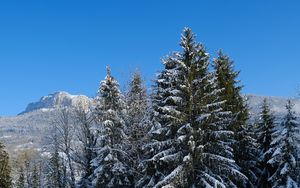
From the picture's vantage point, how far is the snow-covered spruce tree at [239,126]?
111ft

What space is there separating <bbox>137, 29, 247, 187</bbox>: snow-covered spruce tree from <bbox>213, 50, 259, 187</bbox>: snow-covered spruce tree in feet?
15.1

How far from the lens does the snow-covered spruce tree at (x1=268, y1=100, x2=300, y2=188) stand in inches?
1227

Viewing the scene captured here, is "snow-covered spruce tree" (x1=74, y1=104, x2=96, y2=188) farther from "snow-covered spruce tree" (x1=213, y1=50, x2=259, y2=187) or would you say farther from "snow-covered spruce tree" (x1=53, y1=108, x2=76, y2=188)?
"snow-covered spruce tree" (x1=213, y1=50, x2=259, y2=187)

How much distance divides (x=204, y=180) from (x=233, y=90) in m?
11.1

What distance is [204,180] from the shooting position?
1028 inches

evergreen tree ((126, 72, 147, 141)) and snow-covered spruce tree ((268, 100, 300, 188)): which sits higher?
evergreen tree ((126, 72, 147, 141))

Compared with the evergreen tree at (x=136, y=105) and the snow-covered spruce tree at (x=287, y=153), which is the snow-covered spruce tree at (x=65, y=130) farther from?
the snow-covered spruce tree at (x=287, y=153)

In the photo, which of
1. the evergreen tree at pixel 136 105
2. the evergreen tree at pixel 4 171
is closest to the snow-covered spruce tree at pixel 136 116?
the evergreen tree at pixel 136 105

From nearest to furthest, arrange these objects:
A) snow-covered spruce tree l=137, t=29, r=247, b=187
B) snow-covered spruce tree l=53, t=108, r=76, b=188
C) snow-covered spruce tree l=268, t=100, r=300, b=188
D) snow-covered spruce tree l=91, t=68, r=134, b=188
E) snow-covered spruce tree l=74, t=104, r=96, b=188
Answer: snow-covered spruce tree l=137, t=29, r=247, b=187
snow-covered spruce tree l=268, t=100, r=300, b=188
snow-covered spruce tree l=91, t=68, r=134, b=188
snow-covered spruce tree l=74, t=104, r=96, b=188
snow-covered spruce tree l=53, t=108, r=76, b=188

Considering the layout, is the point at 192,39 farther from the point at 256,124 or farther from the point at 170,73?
the point at 256,124

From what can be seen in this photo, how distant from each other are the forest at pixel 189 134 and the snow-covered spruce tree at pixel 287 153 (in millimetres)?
64

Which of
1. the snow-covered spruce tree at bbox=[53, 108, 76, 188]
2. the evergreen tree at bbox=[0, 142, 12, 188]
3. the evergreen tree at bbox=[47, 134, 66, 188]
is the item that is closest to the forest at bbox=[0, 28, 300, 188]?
the snow-covered spruce tree at bbox=[53, 108, 76, 188]

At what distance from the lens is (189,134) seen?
88.4ft

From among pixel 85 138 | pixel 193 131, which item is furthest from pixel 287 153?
pixel 85 138
